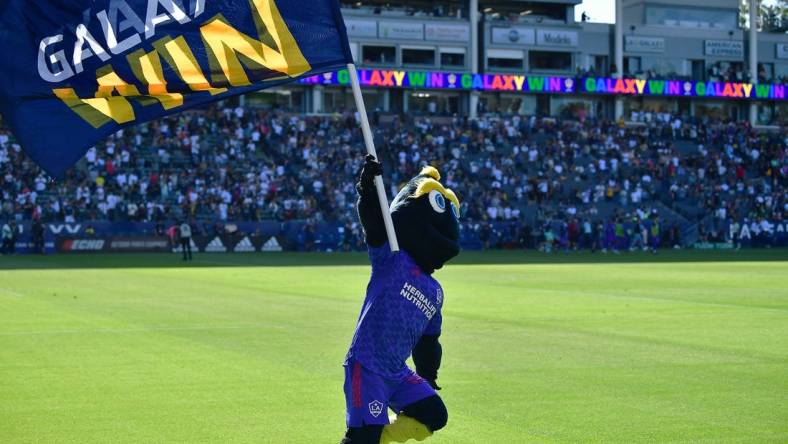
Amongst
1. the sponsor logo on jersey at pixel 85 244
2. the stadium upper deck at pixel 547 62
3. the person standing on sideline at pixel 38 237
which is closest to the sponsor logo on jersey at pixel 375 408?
the person standing on sideline at pixel 38 237

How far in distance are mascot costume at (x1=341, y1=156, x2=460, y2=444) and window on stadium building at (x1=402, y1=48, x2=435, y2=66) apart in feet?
205

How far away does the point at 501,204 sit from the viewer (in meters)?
55.7

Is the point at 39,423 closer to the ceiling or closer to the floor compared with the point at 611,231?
closer to the ceiling

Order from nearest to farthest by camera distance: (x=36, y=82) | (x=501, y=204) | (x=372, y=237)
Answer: (x=372, y=237), (x=36, y=82), (x=501, y=204)

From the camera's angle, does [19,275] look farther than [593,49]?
No

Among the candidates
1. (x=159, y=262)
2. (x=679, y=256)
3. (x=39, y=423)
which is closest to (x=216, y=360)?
(x=39, y=423)

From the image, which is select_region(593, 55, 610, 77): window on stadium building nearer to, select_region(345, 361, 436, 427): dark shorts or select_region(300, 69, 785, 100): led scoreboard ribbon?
select_region(300, 69, 785, 100): led scoreboard ribbon

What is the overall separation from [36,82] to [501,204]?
4928 centimetres

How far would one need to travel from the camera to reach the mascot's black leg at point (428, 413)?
644cm

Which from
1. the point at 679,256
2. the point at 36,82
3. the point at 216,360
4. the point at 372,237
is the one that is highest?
the point at 36,82

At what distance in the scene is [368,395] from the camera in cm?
631

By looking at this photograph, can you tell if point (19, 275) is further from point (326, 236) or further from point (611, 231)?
point (611, 231)

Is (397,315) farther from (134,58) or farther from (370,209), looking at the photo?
(134,58)

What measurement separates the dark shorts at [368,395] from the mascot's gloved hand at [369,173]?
38.1 inches
